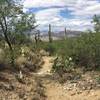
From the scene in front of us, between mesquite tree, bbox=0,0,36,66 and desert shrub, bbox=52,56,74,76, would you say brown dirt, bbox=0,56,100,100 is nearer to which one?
desert shrub, bbox=52,56,74,76

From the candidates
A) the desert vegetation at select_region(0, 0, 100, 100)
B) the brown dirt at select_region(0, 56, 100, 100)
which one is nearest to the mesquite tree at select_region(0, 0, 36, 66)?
the desert vegetation at select_region(0, 0, 100, 100)

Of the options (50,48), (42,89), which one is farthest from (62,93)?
(50,48)

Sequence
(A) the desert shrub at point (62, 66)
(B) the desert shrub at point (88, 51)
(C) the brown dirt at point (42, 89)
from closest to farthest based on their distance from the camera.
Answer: (C) the brown dirt at point (42, 89), (A) the desert shrub at point (62, 66), (B) the desert shrub at point (88, 51)

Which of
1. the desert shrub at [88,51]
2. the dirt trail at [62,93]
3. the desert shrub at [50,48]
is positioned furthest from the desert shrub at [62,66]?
the desert shrub at [50,48]

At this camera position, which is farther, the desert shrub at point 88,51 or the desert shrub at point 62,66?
the desert shrub at point 88,51

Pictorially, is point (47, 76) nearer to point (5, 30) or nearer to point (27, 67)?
point (27, 67)

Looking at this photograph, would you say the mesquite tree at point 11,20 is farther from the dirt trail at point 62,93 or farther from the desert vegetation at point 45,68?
the dirt trail at point 62,93

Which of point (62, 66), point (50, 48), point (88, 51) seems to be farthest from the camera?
point (50, 48)

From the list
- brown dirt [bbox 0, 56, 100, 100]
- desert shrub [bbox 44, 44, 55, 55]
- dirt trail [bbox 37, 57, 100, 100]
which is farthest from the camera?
desert shrub [bbox 44, 44, 55, 55]

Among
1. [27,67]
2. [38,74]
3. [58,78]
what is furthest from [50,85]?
[27,67]

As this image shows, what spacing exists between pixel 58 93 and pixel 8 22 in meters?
11.7

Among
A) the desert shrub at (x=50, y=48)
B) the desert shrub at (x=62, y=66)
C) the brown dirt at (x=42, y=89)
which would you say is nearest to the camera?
the brown dirt at (x=42, y=89)

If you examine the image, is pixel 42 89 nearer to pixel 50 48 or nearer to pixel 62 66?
pixel 62 66

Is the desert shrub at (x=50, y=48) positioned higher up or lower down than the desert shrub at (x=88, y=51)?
lower down
